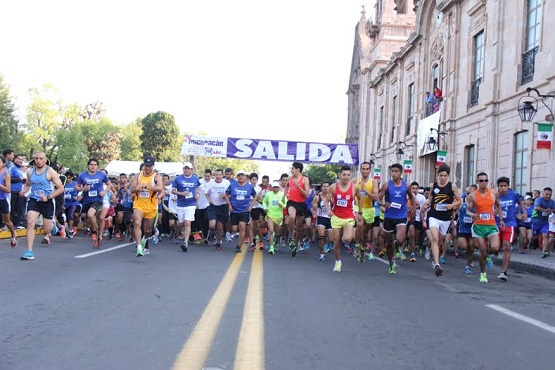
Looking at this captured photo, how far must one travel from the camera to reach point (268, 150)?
32656mm

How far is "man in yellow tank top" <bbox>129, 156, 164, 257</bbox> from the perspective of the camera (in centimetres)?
1191

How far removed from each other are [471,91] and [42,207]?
18306 mm

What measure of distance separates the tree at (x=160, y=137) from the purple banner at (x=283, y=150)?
2707 inches

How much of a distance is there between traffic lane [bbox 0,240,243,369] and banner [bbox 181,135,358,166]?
22288 mm

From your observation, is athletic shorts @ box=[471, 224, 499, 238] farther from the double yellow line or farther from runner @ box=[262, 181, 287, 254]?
runner @ box=[262, 181, 287, 254]

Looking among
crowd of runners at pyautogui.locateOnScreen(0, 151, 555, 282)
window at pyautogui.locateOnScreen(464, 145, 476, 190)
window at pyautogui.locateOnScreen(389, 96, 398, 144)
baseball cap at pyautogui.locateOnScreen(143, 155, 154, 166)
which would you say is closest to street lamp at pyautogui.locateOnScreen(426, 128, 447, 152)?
window at pyautogui.locateOnScreen(464, 145, 476, 190)

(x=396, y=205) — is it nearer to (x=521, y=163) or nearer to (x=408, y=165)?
(x=521, y=163)

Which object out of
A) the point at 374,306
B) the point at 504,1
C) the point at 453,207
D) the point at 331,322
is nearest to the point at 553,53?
the point at 504,1

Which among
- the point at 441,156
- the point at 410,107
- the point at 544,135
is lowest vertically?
the point at 441,156

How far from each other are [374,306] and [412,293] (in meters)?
1.50

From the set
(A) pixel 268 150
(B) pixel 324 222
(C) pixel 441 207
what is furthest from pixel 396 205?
(A) pixel 268 150

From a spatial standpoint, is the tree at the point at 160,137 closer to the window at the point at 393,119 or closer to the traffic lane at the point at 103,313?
the window at the point at 393,119

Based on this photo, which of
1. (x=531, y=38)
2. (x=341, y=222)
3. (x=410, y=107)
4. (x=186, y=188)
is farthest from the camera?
(x=410, y=107)

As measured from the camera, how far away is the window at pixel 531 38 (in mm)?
19370
